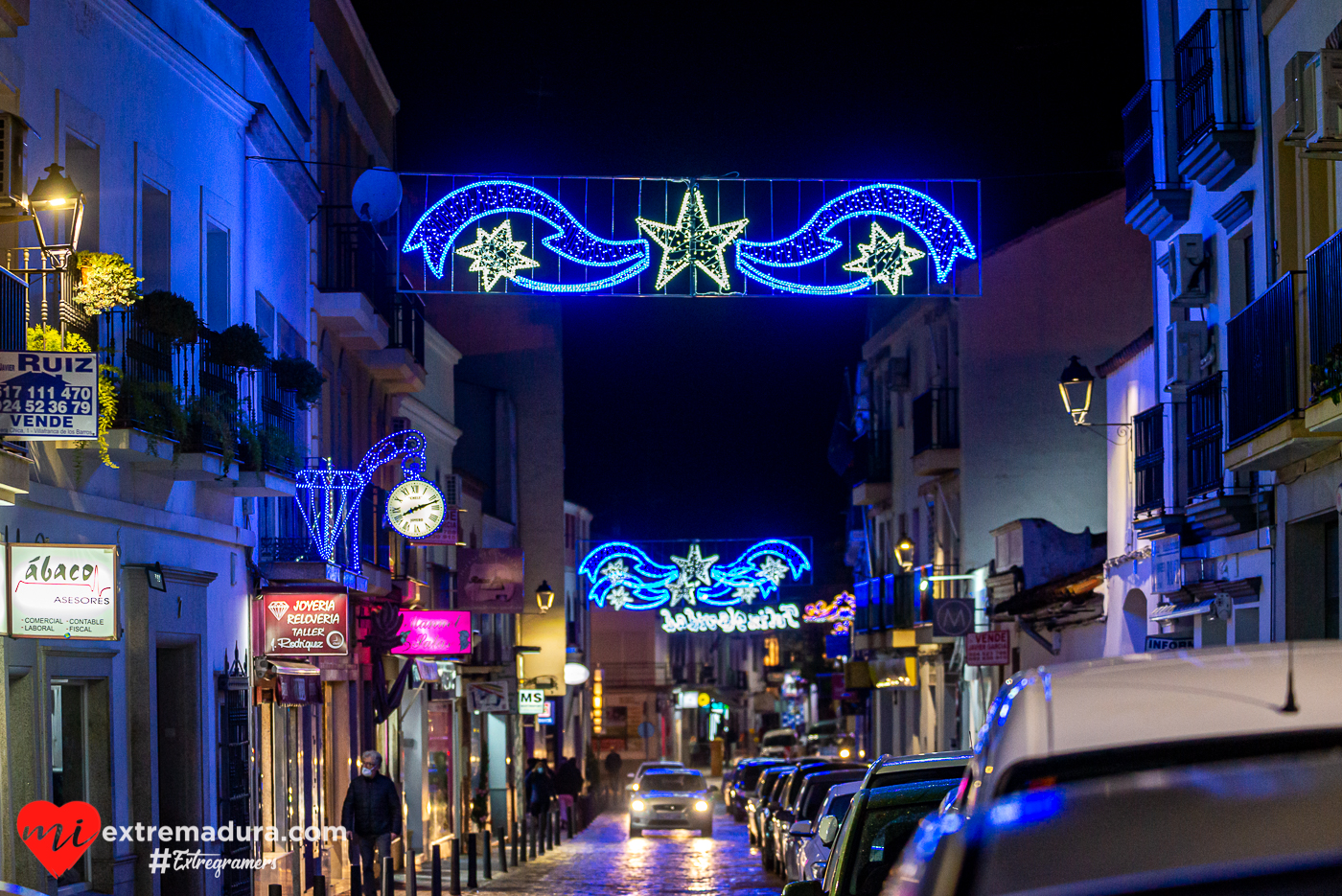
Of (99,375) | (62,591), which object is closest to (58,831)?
(62,591)

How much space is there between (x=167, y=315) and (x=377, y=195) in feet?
24.8

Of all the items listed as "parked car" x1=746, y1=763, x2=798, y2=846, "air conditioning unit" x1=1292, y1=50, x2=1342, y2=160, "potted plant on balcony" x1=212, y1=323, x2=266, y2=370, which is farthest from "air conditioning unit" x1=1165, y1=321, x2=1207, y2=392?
"parked car" x1=746, y1=763, x2=798, y2=846

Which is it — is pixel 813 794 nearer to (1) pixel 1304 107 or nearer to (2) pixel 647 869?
(2) pixel 647 869

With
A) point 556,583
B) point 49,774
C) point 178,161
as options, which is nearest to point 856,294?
point 178,161

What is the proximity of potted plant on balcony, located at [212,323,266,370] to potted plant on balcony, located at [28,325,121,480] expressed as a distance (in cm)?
215

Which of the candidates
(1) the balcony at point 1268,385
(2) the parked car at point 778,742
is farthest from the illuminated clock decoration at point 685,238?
(2) the parked car at point 778,742

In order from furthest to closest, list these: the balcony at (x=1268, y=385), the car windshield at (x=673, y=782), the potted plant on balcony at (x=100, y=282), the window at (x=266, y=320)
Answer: the car windshield at (x=673, y=782)
the window at (x=266, y=320)
the balcony at (x=1268, y=385)
the potted plant on balcony at (x=100, y=282)

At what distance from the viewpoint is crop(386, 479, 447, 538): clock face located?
23.4 metres

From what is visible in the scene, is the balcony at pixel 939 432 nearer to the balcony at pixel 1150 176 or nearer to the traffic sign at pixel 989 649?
the traffic sign at pixel 989 649

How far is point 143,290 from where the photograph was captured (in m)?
15.9

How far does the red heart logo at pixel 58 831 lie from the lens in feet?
41.9

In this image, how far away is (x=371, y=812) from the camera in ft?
63.7

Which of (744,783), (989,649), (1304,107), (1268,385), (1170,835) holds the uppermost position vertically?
(1304,107)

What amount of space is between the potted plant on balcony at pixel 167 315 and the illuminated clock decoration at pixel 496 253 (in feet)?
14.3
